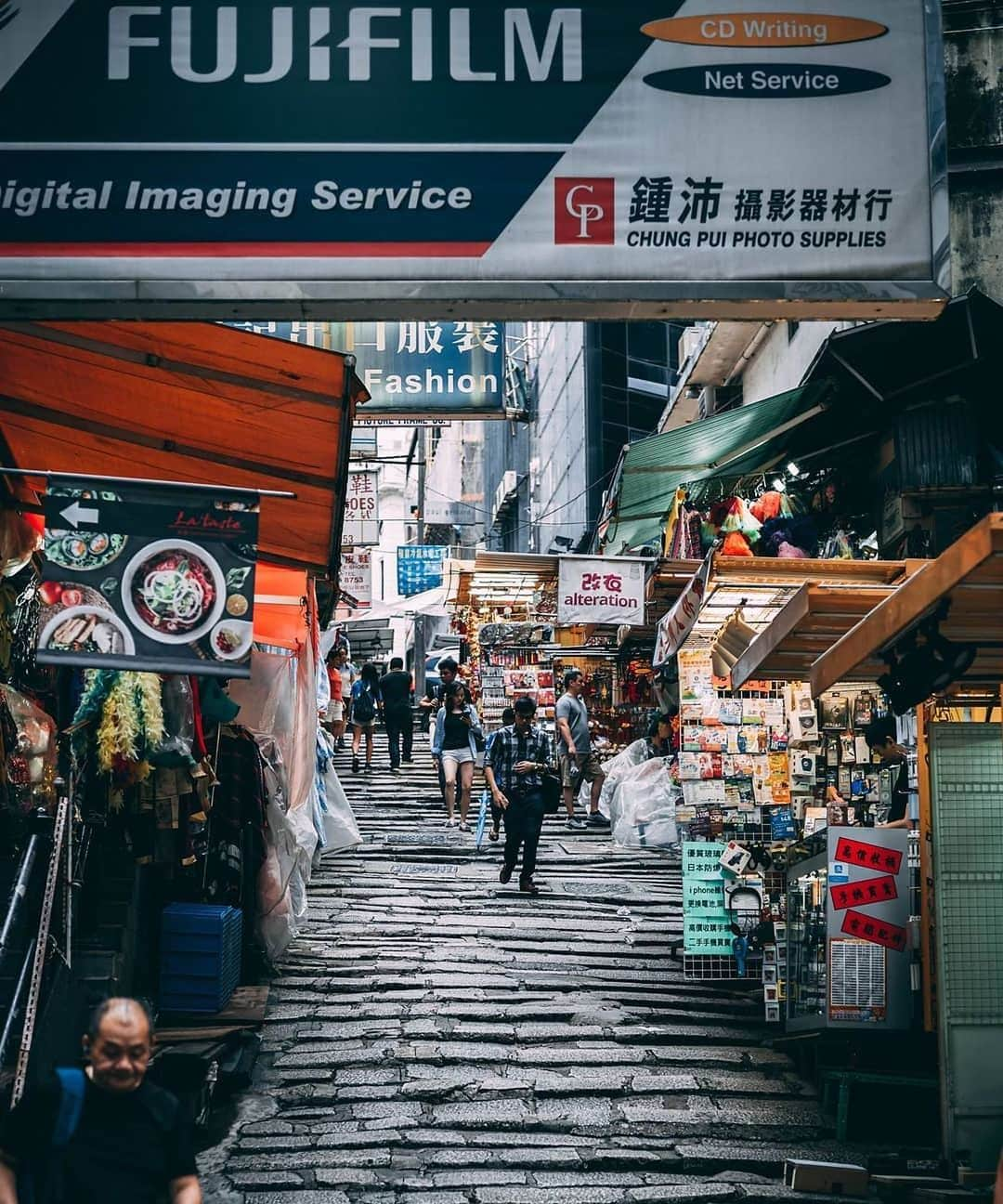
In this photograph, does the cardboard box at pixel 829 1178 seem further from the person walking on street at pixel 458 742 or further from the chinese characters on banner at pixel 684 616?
the person walking on street at pixel 458 742

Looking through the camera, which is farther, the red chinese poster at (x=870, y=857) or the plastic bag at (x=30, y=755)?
the red chinese poster at (x=870, y=857)

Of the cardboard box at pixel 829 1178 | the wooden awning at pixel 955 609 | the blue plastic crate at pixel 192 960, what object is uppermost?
the wooden awning at pixel 955 609

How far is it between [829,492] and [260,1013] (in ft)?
25.9

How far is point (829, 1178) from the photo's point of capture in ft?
24.7

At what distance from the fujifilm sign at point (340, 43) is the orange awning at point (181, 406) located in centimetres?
218

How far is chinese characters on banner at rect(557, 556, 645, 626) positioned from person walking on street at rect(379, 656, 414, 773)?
2.99 metres

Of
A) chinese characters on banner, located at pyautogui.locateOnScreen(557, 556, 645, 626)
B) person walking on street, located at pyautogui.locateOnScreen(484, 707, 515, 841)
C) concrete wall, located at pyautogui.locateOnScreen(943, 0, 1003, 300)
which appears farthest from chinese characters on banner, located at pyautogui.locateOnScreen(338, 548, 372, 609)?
concrete wall, located at pyautogui.locateOnScreen(943, 0, 1003, 300)

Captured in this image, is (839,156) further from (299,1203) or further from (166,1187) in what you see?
(299,1203)

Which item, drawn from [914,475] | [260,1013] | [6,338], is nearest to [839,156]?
[6,338]

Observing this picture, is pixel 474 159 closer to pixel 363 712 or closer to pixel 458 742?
pixel 458 742

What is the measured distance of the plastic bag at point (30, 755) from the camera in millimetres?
7750

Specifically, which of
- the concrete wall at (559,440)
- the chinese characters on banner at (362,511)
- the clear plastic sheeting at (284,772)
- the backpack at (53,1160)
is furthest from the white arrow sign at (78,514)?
the concrete wall at (559,440)

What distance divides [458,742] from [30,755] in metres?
10.9

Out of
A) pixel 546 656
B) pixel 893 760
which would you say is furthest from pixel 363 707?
pixel 893 760
